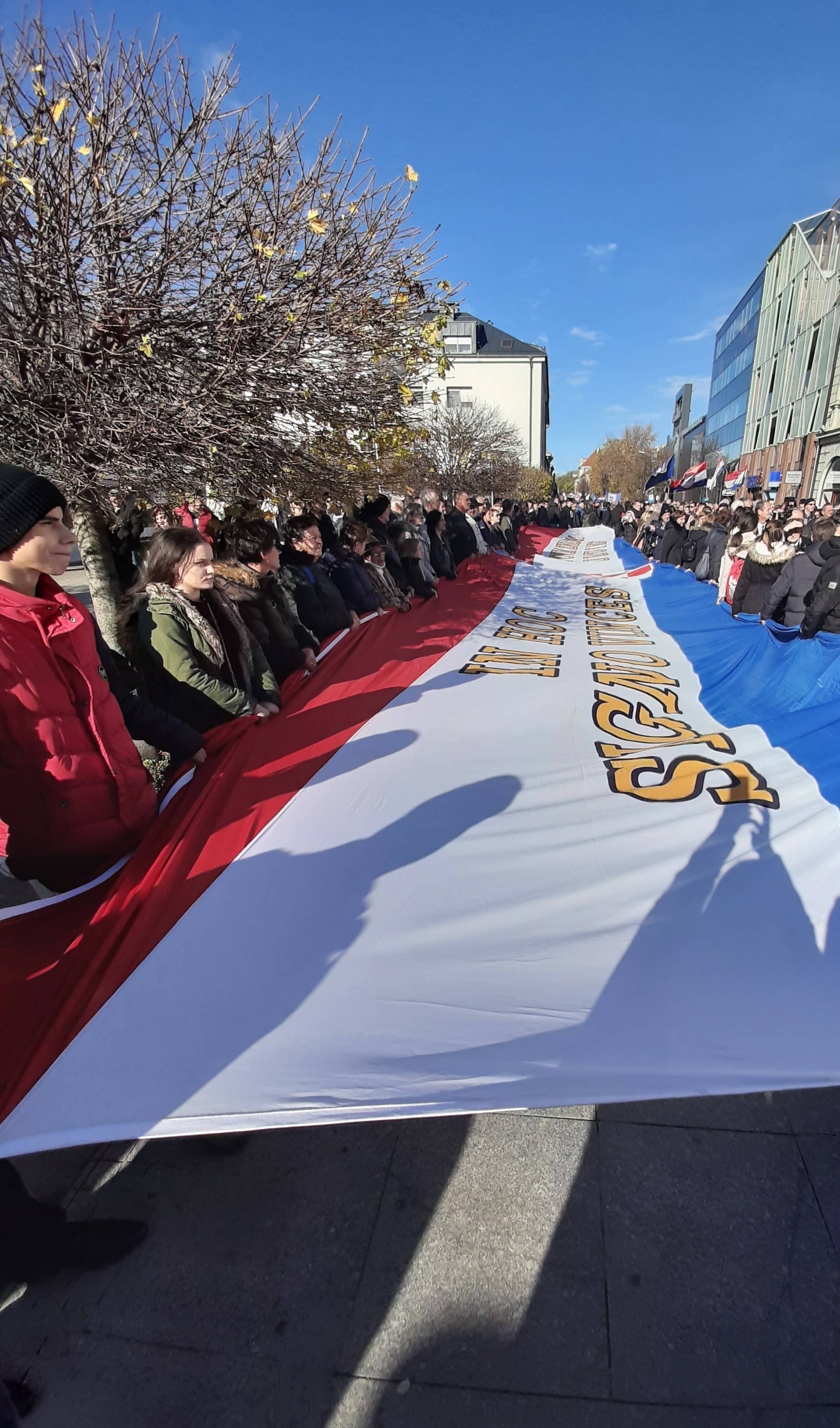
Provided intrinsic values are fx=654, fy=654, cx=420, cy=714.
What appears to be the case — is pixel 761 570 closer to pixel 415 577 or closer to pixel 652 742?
pixel 415 577

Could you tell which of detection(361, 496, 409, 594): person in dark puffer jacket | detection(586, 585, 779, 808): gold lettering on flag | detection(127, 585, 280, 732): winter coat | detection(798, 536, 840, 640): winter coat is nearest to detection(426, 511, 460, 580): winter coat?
detection(361, 496, 409, 594): person in dark puffer jacket

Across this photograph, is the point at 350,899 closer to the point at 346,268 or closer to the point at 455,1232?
the point at 455,1232

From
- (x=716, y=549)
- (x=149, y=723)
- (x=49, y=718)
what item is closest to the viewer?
(x=49, y=718)

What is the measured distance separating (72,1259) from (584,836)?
206 centimetres

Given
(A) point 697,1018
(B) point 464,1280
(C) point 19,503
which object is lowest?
(B) point 464,1280

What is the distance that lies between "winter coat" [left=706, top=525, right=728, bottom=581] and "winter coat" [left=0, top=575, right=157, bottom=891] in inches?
358

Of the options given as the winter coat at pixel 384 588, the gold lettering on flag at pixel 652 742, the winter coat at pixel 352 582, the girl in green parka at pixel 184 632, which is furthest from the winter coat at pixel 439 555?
the girl in green parka at pixel 184 632

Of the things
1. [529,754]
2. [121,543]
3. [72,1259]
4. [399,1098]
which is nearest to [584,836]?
[529,754]

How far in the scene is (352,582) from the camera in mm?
5551

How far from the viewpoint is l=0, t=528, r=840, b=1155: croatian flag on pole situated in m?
1.59

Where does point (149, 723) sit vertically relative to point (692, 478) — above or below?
below

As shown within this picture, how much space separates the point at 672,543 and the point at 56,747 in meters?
13.3

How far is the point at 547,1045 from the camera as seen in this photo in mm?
1677

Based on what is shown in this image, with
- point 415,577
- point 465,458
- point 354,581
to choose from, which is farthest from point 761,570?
point 465,458
